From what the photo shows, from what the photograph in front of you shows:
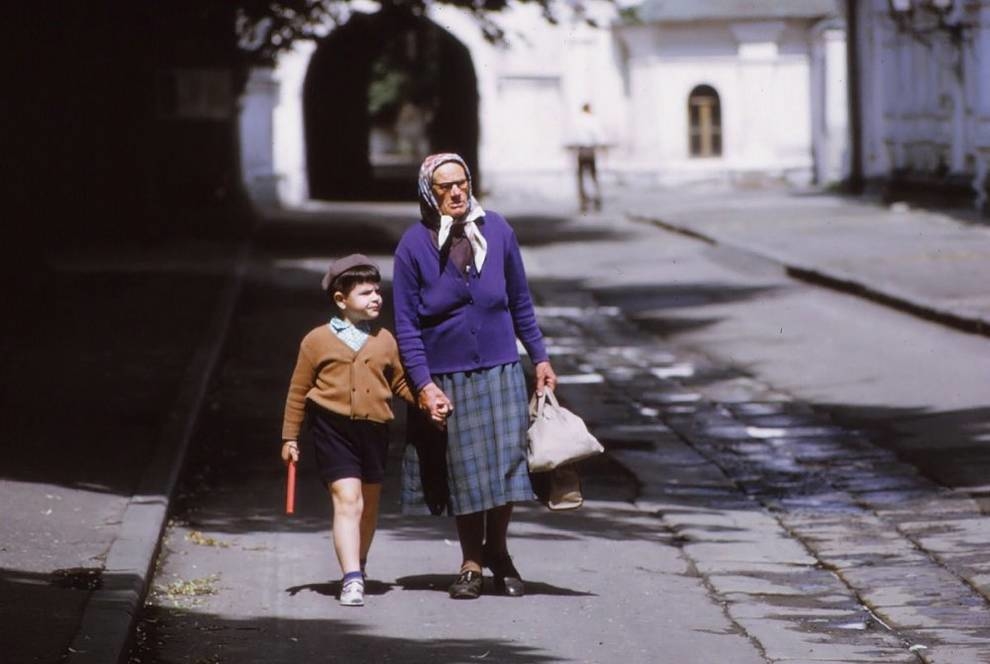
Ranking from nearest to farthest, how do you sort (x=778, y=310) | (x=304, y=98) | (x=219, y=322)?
(x=219, y=322) → (x=778, y=310) → (x=304, y=98)

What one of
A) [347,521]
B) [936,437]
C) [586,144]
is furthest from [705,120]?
[347,521]

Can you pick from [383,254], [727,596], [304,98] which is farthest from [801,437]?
[304,98]

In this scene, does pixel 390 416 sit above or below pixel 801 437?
above

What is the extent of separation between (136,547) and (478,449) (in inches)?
65.9

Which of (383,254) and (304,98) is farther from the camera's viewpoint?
(304,98)

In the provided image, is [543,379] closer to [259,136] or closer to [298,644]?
[298,644]

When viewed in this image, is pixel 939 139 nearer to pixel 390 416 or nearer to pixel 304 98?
pixel 304 98

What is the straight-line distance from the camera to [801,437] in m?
12.7

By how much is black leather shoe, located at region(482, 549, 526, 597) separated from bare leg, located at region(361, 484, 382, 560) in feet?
1.51

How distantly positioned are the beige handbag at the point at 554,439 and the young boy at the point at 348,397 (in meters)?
0.48

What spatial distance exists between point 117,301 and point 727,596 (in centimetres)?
1296

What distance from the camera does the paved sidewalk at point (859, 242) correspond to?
20.3m

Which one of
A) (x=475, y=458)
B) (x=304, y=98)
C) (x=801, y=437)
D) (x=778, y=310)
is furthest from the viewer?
(x=304, y=98)

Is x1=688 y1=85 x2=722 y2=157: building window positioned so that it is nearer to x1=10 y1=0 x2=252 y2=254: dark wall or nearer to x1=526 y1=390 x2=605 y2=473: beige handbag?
x1=10 y1=0 x2=252 y2=254: dark wall
